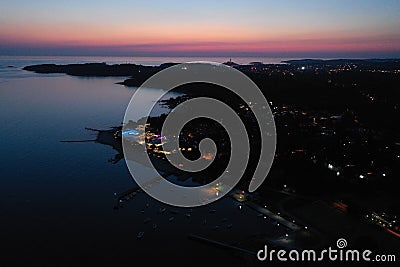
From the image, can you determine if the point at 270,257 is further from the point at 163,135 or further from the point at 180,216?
the point at 163,135

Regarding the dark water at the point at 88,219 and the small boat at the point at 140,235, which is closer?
the dark water at the point at 88,219

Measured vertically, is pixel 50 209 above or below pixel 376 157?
below

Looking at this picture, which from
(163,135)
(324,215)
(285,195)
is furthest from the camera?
(163,135)

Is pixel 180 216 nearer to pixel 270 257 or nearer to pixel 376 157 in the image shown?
pixel 270 257

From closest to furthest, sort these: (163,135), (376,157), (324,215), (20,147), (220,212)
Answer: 1. (324,215)
2. (220,212)
3. (376,157)
4. (20,147)
5. (163,135)

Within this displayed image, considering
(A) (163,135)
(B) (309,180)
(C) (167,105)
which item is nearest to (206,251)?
(B) (309,180)

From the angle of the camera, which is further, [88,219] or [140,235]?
[88,219]

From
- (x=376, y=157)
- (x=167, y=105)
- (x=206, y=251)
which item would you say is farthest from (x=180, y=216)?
(x=167, y=105)

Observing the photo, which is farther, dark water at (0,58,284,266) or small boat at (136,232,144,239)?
small boat at (136,232,144,239)

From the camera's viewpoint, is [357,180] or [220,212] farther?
[357,180]
